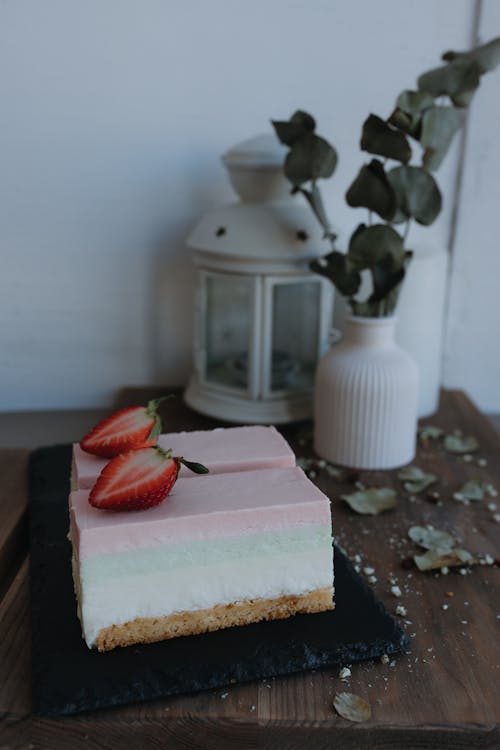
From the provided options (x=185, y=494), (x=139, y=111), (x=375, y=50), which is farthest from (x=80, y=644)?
(x=375, y=50)

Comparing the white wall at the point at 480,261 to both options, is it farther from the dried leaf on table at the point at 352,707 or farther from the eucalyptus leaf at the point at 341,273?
the dried leaf on table at the point at 352,707

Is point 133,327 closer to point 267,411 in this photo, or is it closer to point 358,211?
point 267,411

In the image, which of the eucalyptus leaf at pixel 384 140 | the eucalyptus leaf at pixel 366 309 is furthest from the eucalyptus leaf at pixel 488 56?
the eucalyptus leaf at pixel 366 309

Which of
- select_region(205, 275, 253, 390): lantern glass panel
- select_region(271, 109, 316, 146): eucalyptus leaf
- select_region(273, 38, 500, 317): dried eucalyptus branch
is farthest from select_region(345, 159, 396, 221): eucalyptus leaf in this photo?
select_region(205, 275, 253, 390): lantern glass panel

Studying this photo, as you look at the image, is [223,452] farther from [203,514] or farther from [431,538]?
[431,538]

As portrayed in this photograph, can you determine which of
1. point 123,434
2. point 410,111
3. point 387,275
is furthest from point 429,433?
point 123,434

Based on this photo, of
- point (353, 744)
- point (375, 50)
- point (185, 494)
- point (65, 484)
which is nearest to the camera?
point (353, 744)
